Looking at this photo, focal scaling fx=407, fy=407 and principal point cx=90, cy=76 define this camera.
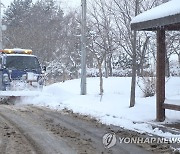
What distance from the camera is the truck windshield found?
748 inches

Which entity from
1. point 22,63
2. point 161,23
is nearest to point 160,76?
point 161,23

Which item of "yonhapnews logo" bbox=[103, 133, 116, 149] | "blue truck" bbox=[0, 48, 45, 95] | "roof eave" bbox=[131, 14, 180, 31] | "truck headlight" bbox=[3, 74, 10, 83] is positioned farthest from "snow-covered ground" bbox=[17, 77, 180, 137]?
"roof eave" bbox=[131, 14, 180, 31]

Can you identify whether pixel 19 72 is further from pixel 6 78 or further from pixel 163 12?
pixel 163 12

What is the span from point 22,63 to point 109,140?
1098 centimetres

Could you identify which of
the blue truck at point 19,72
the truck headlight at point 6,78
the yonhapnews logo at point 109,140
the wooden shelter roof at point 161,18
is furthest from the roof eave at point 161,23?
the truck headlight at point 6,78

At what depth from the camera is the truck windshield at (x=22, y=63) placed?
1900cm

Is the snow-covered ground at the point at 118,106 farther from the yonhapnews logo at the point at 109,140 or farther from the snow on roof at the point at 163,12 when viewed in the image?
the snow on roof at the point at 163,12

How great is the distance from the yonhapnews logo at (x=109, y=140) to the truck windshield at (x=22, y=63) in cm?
1014

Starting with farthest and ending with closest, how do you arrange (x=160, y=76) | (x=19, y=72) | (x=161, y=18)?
1. (x=19, y=72)
2. (x=160, y=76)
3. (x=161, y=18)

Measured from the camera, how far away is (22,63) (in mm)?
19266

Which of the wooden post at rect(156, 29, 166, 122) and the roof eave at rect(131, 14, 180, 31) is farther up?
the roof eave at rect(131, 14, 180, 31)

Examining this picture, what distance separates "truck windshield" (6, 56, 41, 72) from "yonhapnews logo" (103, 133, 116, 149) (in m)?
10.1

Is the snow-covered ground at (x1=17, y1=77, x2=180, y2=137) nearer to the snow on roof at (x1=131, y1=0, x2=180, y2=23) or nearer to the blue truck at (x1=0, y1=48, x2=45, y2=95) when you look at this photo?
the blue truck at (x1=0, y1=48, x2=45, y2=95)

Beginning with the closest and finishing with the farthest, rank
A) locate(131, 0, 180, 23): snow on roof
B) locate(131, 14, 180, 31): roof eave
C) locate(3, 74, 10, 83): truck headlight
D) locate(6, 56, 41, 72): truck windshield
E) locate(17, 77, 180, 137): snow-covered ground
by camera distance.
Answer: locate(131, 14, 180, 31): roof eave, locate(131, 0, 180, 23): snow on roof, locate(17, 77, 180, 137): snow-covered ground, locate(3, 74, 10, 83): truck headlight, locate(6, 56, 41, 72): truck windshield
